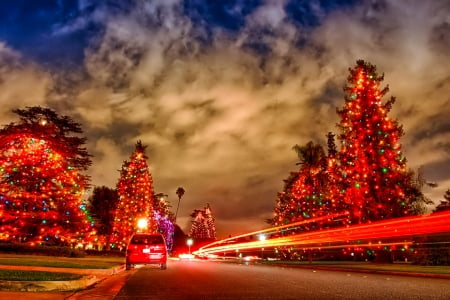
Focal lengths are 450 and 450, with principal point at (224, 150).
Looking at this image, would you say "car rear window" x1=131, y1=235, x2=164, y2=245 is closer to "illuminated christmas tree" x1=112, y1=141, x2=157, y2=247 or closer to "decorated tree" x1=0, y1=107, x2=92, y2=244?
"decorated tree" x1=0, y1=107, x2=92, y2=244

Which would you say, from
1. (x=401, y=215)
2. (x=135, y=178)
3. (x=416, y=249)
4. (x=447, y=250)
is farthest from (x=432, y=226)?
(x=135, y=178)

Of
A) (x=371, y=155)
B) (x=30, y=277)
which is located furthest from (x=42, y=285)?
(x=371, y=155)

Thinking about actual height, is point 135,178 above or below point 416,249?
above

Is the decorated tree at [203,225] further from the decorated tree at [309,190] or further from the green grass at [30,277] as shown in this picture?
the green grass at [30,277]

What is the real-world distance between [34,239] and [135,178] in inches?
1142

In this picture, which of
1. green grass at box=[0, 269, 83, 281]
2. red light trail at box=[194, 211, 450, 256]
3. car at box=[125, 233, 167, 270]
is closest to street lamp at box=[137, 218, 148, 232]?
red light trail at box=[194, 211, 450, 256]

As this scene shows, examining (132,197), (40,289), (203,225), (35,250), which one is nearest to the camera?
(40,289)

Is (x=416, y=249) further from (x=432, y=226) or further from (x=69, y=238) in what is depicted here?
(x=69, y=238)

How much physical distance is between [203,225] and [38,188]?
109 meters

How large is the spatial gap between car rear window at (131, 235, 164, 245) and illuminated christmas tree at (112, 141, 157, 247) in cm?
3550

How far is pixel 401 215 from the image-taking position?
32.4 metres

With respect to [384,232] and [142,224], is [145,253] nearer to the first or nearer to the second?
[384,232]

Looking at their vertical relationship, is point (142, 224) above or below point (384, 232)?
above

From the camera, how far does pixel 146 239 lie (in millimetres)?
22766
